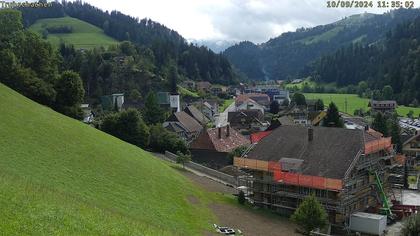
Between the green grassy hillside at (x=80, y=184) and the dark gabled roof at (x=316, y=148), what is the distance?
9757 mm

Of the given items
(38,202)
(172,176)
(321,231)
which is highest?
(38,202)

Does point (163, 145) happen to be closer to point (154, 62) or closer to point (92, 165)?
point (92, 165)

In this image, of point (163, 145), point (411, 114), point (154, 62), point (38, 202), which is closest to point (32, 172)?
point (38, 202)

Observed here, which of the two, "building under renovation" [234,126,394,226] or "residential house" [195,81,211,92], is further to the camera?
"residential house" [195,81,211,92]

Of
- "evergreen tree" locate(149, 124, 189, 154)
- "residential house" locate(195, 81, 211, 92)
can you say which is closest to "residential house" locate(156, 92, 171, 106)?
"residential house" locate(195, 81, 211, 92)

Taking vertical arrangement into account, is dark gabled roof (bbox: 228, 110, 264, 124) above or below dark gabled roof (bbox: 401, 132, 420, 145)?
above

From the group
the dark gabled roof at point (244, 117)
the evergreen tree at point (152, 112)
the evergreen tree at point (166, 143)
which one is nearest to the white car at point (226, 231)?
the evergreen tree at point (166, 143)

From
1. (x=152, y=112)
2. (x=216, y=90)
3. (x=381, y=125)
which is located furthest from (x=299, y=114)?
(x=216, y=90)

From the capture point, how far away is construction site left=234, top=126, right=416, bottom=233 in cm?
4666

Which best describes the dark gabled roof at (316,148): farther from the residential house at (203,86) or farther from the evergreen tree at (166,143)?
the residential house at (203,86)

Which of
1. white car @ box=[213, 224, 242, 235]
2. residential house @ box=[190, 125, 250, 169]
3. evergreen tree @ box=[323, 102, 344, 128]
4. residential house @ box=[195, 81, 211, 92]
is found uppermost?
residential house @ box=[195, 81, 211, 92]

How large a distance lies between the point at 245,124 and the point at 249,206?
229 feet

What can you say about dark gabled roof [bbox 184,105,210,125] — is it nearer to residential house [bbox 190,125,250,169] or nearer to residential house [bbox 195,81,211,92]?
residential house [bbox 190,125,250,169]

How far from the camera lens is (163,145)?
253 ft
